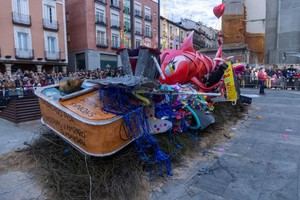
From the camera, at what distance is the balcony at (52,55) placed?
22616 mm

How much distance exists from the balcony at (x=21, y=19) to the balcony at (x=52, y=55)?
2.97m

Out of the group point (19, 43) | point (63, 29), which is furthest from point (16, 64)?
point (63, 29)

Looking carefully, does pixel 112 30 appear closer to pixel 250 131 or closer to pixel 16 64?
pixel 16 64

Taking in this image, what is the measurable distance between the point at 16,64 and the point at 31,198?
20474 millimetres

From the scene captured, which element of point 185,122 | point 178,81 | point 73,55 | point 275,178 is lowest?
point 275,178

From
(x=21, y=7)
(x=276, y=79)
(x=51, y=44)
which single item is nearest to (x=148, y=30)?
(x=51, y=44)

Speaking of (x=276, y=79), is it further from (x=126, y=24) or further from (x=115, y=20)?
(x=126, y=24)

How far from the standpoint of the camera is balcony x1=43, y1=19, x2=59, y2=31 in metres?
22.4

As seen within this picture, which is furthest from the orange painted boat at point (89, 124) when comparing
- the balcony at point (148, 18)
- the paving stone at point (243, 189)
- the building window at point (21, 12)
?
the balcony at point (148, 18)

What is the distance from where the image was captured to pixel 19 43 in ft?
67.4

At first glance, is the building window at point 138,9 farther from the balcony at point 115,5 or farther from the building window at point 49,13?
the building window at point 49,13

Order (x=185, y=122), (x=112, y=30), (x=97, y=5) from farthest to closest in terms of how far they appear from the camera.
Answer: (x=112, y=30) → (x=97, y=5) → (x=185, y=122)

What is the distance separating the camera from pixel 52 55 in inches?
906

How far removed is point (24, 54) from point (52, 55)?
8.99ft
